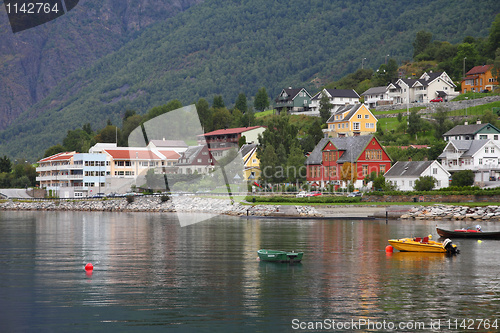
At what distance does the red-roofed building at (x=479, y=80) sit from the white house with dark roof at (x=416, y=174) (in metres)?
76.9

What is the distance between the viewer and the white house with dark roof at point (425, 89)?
554 ft

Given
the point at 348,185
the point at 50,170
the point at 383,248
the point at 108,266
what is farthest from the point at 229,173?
the point at 108,266

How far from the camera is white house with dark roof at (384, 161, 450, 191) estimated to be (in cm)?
9744

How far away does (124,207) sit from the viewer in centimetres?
11812

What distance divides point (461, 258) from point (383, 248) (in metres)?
6.75

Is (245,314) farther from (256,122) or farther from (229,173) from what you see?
(256,122)

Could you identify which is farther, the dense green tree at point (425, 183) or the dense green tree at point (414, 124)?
the dense green tree at point (414, 124)

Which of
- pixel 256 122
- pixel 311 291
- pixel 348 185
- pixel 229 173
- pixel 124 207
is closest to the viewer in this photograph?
pixel 311 291

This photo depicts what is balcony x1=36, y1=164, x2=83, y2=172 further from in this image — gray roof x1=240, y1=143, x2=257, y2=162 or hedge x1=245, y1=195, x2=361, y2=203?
hedge x1=245, y1=195, x2=361, y2=203

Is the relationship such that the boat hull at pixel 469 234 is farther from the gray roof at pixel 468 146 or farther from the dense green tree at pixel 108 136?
the dense green tree at pixel 108 136

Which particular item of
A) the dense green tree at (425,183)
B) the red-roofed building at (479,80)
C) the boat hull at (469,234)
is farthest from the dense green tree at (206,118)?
the boat hull at (469,234)

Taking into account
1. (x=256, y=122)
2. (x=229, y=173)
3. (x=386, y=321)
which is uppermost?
(x=256, y=122)

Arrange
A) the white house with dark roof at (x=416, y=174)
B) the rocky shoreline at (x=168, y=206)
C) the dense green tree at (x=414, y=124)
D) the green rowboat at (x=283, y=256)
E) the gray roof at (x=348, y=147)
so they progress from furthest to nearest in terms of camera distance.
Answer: the dense green tree at (x=414, y=124)
the gray roof at (x=348, y=147)
the white house with dark roof at (x=416, y=174)
the rocky shoreline at (x=168, y=206)
the green rowboat at (x=283, y=256)


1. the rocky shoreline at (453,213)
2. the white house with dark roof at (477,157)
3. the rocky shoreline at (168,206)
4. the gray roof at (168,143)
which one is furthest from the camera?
the gray roof at (168,143)
